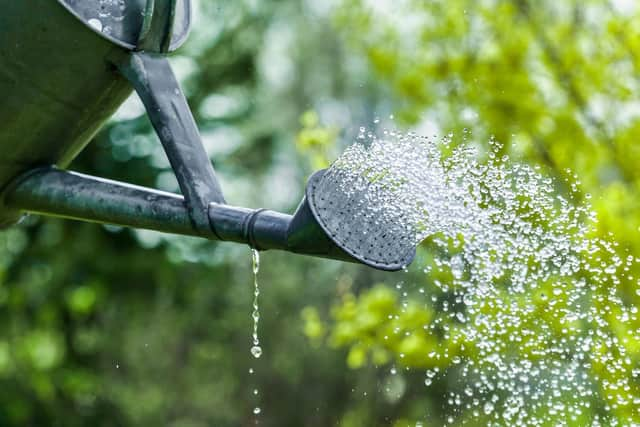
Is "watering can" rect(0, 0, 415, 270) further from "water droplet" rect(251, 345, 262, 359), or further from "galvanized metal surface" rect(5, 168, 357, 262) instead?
"water droplet" rect(251, 345, 262, 359)

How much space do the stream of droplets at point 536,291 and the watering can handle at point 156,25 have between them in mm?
685

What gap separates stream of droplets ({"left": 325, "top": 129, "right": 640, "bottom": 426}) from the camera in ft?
7.55

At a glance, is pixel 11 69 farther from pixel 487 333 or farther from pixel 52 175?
pixel 487 333

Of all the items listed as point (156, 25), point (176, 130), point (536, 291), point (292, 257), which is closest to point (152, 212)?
point (176, 130)

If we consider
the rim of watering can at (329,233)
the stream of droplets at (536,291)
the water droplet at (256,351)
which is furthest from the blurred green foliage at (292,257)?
the rim of watering can at (329,233)

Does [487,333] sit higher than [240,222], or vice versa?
[240,222]

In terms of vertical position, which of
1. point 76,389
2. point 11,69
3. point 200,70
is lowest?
point 76,389

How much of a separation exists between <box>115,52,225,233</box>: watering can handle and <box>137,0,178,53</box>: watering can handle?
0.02 m

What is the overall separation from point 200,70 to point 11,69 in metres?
4.84

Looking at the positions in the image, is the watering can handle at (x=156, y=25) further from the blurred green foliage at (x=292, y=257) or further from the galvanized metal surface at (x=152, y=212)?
the blurred green foliage at (x=292, y=257)

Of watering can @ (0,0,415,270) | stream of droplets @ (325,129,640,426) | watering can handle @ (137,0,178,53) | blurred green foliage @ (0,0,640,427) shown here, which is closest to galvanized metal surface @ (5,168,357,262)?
watering can @ (0,0,415,270)

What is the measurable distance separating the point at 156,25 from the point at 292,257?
6.34 metres

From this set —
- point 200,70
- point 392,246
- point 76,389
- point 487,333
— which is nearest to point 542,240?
point 487,333

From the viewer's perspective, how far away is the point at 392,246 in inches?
50.7
